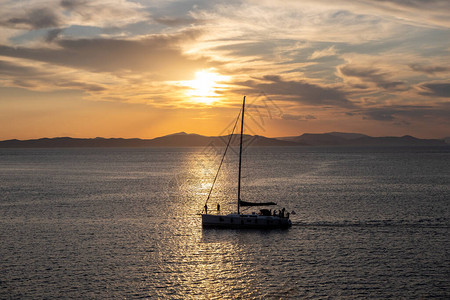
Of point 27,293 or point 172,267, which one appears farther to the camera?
point 172,267

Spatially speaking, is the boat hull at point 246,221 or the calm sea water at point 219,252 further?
the boat hull at point 246,221

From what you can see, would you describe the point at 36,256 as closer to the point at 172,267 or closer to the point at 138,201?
the point at 172,267

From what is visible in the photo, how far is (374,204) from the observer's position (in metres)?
98.0

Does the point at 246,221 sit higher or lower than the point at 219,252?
higher

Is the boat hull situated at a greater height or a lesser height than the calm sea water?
greater

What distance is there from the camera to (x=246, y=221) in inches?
2936

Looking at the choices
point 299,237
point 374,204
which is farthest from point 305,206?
point 299,237

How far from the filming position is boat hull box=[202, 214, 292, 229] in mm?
73875

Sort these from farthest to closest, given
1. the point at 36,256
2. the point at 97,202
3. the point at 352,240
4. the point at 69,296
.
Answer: the point at 97,202, the point at 352,240, the point at 36,256, the point at 69,296

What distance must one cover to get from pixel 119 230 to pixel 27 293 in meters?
28.8

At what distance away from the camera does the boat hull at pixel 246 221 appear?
7388 centimetres

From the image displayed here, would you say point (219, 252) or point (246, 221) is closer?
point (219, 252)

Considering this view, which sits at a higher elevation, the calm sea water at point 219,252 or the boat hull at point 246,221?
the boat hull at point 246,221

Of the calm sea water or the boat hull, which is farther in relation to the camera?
the boat hull
